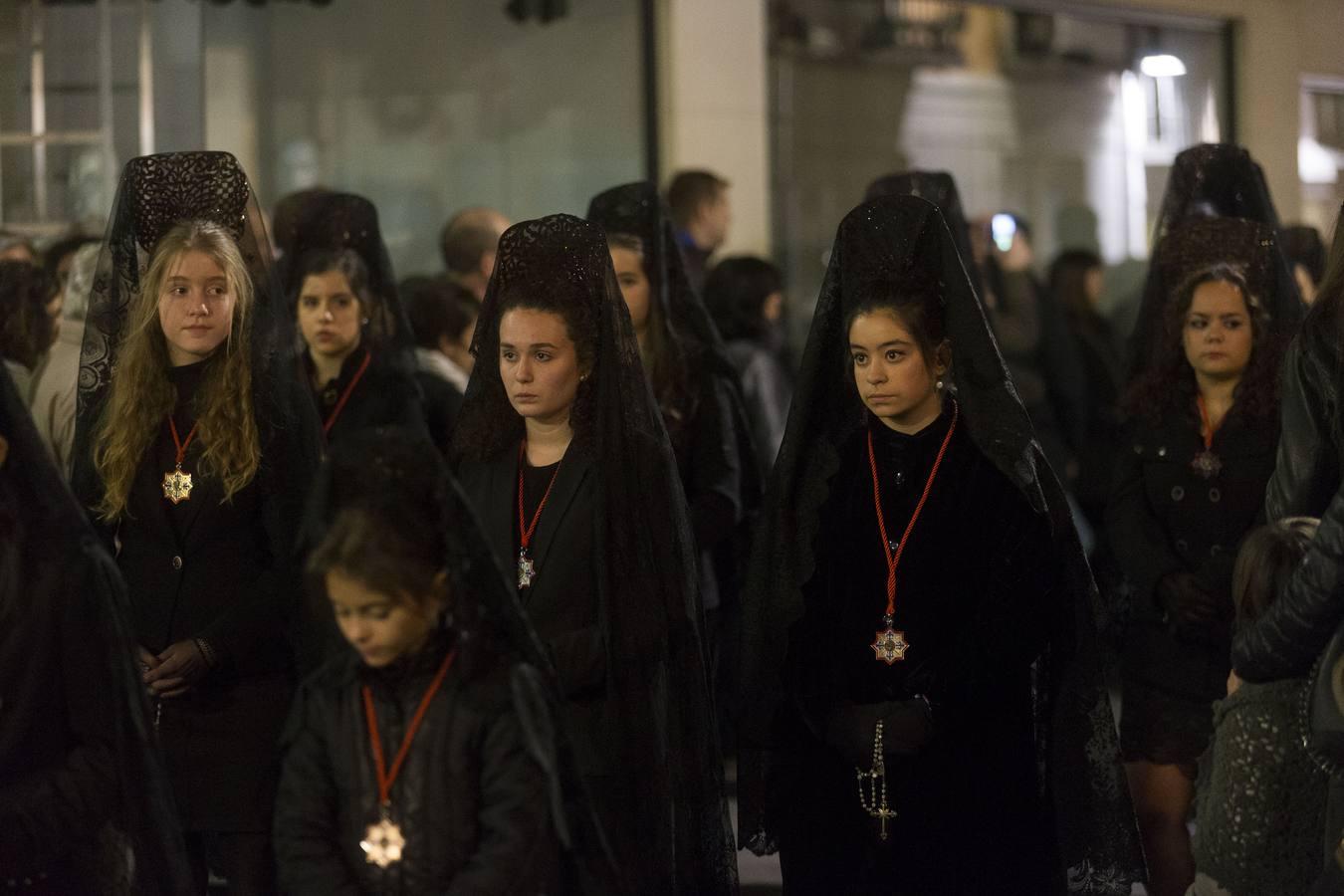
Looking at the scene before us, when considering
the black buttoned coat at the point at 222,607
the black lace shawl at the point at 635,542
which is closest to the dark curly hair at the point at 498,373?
the black lace shawl at the point at 635,542

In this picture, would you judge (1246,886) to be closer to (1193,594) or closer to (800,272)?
(1193,594)

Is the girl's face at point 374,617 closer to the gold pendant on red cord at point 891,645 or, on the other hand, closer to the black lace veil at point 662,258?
the gold pendant on red cord at point 891,645

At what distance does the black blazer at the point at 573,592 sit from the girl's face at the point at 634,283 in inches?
61.5

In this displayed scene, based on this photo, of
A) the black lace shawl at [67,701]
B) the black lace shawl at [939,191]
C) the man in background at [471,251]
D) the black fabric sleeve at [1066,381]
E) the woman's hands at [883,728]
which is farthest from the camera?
the black fabric sleeve at [1066,381]

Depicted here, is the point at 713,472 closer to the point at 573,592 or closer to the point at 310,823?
the point at 573,592

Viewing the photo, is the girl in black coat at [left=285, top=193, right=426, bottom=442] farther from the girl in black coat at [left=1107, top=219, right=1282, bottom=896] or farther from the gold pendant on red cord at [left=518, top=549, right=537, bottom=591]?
the girl in black coat at [left=1107, top=219, right=1282, bottom=896]

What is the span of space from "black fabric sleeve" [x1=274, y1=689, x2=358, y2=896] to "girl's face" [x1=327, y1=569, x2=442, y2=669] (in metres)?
0.21

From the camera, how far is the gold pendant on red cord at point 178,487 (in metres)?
4.66

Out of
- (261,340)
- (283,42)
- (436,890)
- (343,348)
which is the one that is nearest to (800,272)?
(283,42)

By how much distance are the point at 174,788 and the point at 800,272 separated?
7.61 meters

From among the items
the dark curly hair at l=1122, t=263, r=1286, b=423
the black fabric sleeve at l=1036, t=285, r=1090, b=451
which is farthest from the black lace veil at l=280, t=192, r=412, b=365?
the black fabric sleeve at l=1036, t=285, r=1090, b=451

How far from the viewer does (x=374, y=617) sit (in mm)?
3525

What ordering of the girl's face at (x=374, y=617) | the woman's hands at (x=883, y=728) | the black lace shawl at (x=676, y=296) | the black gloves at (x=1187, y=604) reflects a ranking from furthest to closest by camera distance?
1. the black lace shawl at (x=676, y=296)
2. the black gloves at (x=1187, y=604)
3. the woman's hands at (x=883, y=728)
4. the girl's face at (x=374, y=617)

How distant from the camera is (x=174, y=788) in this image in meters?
4.53
